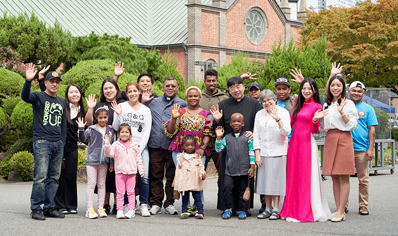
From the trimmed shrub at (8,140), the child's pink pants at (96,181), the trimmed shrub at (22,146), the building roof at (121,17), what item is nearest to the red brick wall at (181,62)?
the building roof at (121,17)

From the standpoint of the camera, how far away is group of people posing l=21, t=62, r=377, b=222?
21.9ft

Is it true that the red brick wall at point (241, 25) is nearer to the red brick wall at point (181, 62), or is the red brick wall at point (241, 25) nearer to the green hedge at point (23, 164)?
the red brick wall at point (181, 62)

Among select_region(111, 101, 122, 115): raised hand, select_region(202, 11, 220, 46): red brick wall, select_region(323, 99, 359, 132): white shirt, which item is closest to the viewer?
select_region(323, 99, 359, 132): white shirt

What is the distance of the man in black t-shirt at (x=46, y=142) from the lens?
21.7 ft

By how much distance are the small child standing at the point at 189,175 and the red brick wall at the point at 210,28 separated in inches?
1165

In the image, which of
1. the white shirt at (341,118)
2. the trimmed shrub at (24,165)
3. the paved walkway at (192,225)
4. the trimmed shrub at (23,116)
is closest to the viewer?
the paved walkway at (192,225)

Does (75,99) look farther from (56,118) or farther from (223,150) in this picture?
(223,150)

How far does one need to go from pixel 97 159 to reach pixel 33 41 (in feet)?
45.9

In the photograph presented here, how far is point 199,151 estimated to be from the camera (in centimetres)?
679

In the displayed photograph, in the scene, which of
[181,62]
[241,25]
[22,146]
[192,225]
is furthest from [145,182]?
[241,25]

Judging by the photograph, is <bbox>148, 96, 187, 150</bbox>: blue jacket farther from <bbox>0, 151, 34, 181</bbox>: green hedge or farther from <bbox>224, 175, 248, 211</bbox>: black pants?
<bbox>0, 151, 34, 181</bbox>: green hedge

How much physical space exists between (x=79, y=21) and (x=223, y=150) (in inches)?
1092

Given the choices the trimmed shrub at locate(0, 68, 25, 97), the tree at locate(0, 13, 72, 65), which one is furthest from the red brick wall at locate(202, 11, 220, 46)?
the trimmed shrub at locate(0, 68, 25, 97)

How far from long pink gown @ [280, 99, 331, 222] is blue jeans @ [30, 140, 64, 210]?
11.1ft
